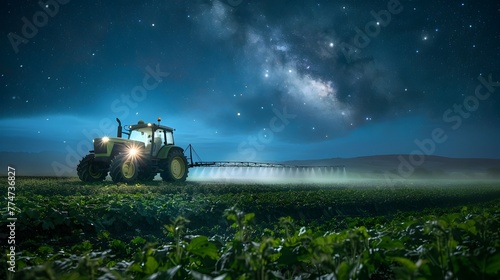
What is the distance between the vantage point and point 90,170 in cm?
1773

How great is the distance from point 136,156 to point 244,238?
1535cm

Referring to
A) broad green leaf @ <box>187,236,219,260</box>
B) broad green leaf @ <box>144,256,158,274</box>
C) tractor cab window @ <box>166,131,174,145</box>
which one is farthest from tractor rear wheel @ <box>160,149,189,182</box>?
broad green leaf @ <box>144,256,158,274</box>

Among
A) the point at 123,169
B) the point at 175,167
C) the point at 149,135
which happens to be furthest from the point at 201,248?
the point at 175,167

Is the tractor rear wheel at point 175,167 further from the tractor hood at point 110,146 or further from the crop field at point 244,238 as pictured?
the crop field at point 244,238

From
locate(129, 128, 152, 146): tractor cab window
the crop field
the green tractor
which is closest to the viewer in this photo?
the crop field

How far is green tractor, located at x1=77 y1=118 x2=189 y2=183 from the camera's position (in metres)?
15.9

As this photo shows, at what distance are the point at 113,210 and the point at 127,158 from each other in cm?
824

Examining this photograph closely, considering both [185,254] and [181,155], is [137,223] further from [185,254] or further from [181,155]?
[181,155]

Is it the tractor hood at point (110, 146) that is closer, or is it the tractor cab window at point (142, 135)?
the tractor hood at point (110, 146)

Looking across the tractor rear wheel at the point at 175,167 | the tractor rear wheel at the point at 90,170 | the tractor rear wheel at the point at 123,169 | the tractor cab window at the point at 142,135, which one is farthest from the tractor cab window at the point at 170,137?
the tractor rear wheel at the point at 90,170

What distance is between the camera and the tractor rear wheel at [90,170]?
56.5ft

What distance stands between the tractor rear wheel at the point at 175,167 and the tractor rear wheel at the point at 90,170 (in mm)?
3053

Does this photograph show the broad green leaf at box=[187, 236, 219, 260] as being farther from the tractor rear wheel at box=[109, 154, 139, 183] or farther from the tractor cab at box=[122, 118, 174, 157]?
the tractor cab at box=[122, 118, 174, 157]

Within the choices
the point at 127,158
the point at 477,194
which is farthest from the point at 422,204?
the point at 127,158
